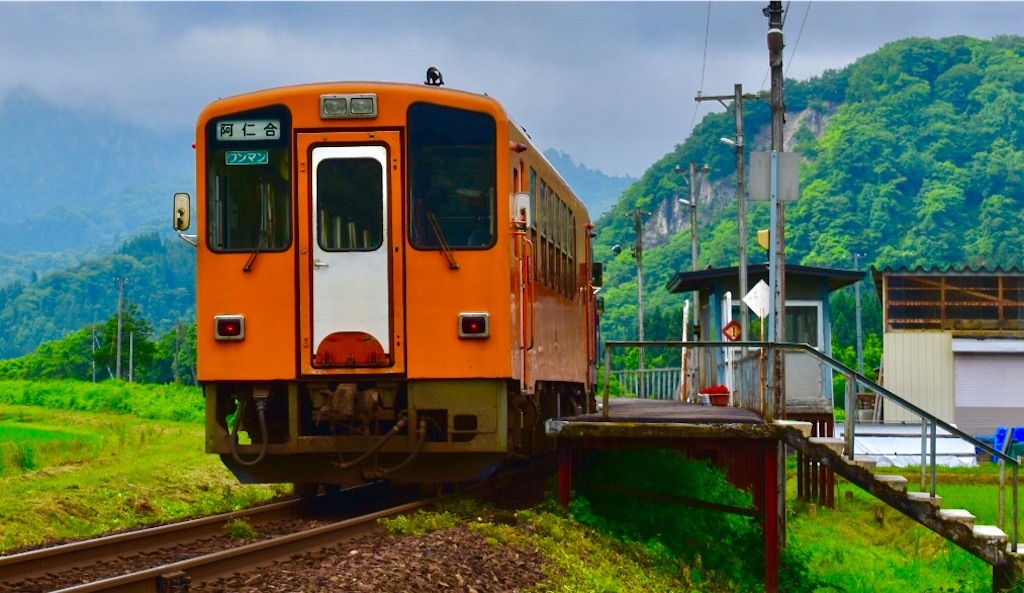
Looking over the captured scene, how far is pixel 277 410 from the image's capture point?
11.9 metres

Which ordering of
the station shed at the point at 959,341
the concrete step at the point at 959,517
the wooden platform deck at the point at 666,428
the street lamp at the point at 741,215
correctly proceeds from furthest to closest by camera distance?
the station shed at the point at 959,341 < the street lamp at the point at 741,215 < the wooden platform deck at the point at 666,428 < the concrete step at the point at 959,517

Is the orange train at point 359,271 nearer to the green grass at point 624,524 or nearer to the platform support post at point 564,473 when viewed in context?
the platform support post at point 564,473

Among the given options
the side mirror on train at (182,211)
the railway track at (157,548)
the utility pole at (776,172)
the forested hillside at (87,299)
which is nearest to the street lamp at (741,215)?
the utility pole at (776,172)

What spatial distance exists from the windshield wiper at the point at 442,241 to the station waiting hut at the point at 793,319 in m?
8.82

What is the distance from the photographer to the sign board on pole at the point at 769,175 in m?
16.8

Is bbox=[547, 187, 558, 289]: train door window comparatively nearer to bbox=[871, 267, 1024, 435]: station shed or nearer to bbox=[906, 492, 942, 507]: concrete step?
bbox=[906, 492, 942, 507]: concrete step

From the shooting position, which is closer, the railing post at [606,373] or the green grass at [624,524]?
the green grass at [624,524]

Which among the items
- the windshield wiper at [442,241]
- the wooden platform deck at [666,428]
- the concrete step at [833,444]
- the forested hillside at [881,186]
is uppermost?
the forested hillside at [881,186]

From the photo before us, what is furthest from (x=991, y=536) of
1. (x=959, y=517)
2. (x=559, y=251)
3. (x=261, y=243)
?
(x=261, y=243)

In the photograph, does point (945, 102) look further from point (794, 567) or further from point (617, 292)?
point (794, 567)

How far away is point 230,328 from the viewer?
11.5m

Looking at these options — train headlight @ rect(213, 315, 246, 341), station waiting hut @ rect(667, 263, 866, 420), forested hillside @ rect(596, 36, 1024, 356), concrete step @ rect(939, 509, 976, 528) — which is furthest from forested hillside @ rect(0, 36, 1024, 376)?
train headlight @ rect(213, 315, 246, 341)

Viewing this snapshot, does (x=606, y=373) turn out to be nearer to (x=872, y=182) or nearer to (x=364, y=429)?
(x=364, y=429)

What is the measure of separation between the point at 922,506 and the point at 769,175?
578cm
